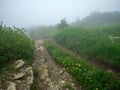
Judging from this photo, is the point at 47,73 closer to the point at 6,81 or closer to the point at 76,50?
the point at 6,81

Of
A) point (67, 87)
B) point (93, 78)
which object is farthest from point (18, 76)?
point (93, 78)

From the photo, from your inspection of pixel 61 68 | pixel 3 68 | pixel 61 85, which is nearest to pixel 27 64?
pixel 3 68

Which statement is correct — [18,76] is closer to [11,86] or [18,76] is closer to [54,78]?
[11,86]

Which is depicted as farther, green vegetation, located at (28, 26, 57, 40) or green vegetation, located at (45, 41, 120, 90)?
green vegetation, located at (28, 26, 57, 40)

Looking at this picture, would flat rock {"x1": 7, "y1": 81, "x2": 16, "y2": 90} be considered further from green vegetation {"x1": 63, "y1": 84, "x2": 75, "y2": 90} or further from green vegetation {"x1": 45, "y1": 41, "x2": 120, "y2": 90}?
green vegetation {"x1": 45, "y1": 41, "x2": 120, "y2": 90}

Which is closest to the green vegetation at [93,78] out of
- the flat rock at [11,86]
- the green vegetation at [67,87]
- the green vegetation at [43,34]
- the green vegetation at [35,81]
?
the green vegetation at [67,87]

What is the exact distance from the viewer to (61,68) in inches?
474

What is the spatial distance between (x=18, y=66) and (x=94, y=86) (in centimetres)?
608

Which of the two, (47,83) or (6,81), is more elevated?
(6,81)

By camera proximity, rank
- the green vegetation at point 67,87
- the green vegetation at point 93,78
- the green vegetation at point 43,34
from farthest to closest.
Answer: the green vegetation at point 43,34
the green vegetation at point 67,87
the green vegetation at point 93,78

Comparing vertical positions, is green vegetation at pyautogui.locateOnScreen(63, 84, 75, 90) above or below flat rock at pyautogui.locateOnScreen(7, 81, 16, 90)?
below

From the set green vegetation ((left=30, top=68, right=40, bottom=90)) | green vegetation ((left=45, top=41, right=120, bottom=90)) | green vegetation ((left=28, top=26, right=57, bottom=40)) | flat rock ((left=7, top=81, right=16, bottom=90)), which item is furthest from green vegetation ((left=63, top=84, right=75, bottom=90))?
green vegetation ((left=28, top=26, right=57, bottom=40))

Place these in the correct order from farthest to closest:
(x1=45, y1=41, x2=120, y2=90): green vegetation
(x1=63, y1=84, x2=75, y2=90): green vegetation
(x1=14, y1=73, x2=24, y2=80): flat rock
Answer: (x1=14, y1=73, x2=24, y2=80): flat rock
(x1=63, y1=84, x2=75, y2=90): green vegetation
(x1=45, y1=41, x2=120, y2=90): green vegetation

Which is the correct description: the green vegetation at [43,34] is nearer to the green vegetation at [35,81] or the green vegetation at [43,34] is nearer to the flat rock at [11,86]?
the green vegetation at [35,81]
